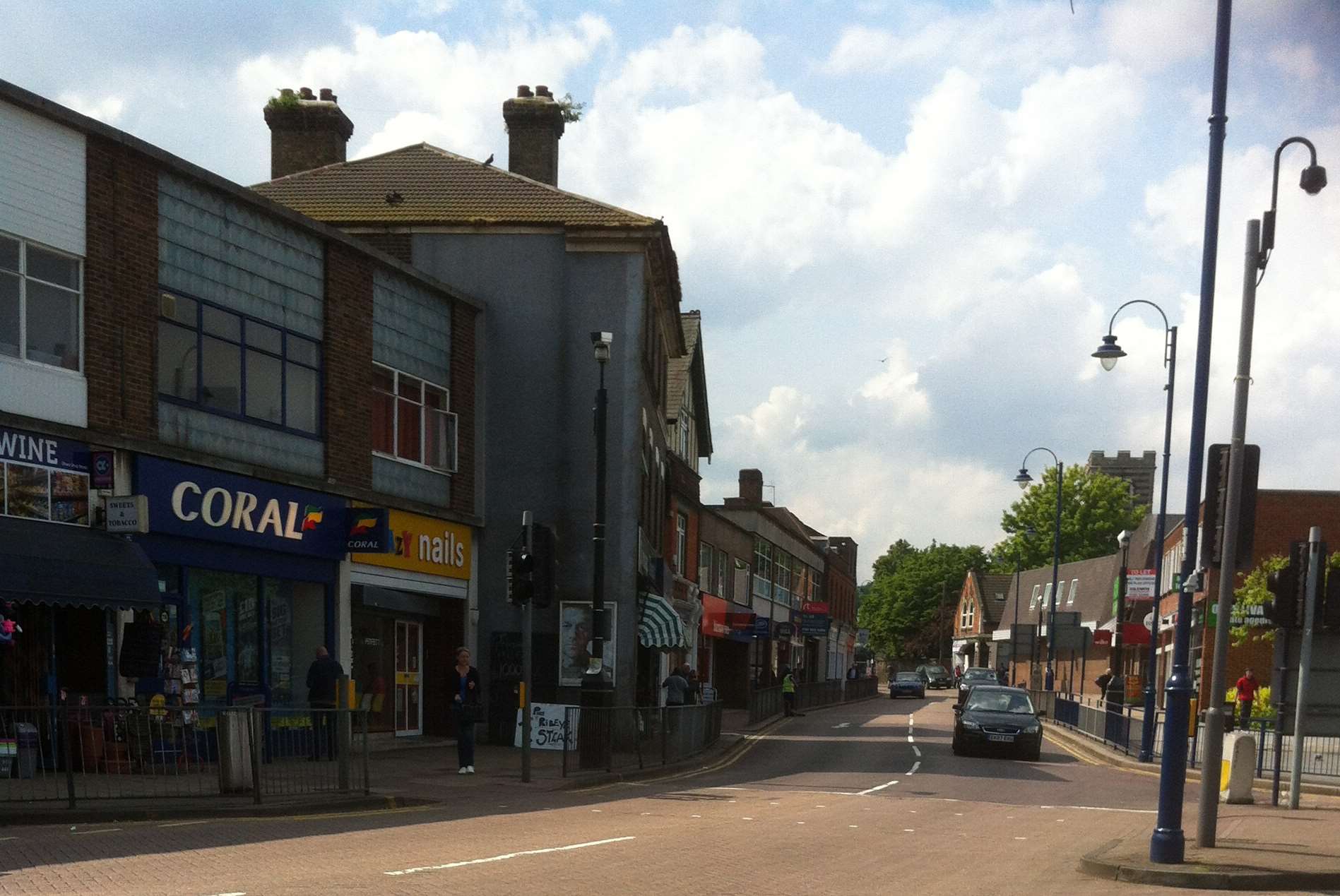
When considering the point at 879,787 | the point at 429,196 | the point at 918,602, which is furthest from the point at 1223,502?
the point at 918,602

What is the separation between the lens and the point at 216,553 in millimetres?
22797

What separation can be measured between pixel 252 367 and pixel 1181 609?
15.3 m

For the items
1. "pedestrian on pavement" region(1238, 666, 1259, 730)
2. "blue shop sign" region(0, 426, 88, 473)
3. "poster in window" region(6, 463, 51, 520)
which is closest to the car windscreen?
"pedestrian on pavement" region(1238, 666, 1259, 730)

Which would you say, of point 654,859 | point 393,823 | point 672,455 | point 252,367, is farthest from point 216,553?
point 672,455

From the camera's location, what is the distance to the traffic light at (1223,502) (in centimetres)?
1388

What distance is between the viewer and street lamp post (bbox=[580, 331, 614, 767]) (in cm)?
2281

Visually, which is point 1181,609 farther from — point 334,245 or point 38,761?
point 334,245

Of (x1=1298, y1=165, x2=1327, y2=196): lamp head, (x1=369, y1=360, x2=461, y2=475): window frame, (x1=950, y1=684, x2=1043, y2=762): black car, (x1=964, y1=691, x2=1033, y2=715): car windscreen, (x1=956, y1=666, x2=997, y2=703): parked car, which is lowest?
(x1=956, y1=666, x2=997, y2=703): parked car

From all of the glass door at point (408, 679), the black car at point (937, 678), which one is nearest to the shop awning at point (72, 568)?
the glass door at point (408, 679)

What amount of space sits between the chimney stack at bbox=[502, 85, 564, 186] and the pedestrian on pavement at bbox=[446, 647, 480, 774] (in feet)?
53.7

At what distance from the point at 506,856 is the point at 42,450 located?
10028 mm

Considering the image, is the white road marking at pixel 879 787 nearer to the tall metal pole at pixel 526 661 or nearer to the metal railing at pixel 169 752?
the tall metal pole at pixel 526 661

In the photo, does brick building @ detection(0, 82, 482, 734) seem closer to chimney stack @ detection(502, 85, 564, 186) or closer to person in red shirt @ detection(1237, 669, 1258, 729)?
chimney stack @ detection(502, 85, 564, 186)

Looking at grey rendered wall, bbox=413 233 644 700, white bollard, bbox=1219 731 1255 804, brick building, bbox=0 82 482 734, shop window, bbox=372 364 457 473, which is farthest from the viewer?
grey rendered wall, bbox=413 233 644 700
